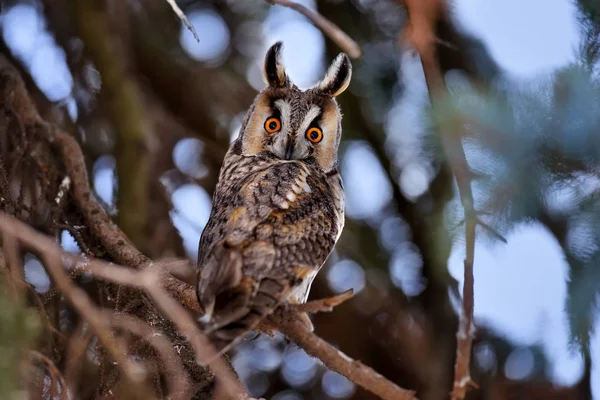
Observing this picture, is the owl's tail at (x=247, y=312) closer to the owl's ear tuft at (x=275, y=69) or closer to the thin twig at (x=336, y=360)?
the thin twig at (x=336, y=360)

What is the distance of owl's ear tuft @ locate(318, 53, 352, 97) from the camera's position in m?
2.71

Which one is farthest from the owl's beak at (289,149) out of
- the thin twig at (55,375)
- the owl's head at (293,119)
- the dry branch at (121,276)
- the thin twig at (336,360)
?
the thin twig at (55,375)

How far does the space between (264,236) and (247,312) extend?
28 cm

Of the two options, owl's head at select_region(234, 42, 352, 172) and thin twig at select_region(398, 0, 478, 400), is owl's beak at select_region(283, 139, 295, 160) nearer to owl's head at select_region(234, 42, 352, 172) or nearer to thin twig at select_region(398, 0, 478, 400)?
owl's head at select_region(234, 42, 352, 172)

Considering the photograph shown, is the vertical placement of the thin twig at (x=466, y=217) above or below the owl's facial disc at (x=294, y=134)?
above

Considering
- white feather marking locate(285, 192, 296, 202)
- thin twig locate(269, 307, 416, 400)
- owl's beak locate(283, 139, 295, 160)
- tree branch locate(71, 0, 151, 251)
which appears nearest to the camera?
thin twig locate(269, 307, 416, 400)

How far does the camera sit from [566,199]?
2066 millimetres

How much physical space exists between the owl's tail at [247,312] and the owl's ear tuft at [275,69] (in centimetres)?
107

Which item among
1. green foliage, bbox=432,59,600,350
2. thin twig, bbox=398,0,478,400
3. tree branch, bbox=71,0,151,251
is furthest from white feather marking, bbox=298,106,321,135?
thin twig, bbox=398,0,478,400

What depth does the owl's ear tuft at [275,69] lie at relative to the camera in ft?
8.86

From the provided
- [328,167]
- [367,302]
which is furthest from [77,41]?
[367,302]

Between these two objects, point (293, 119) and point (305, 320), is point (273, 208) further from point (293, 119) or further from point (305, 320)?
point (293, 119)

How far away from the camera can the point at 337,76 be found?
9.00 feet

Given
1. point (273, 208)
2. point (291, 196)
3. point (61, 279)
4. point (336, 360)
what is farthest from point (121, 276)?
point (291, 196)
